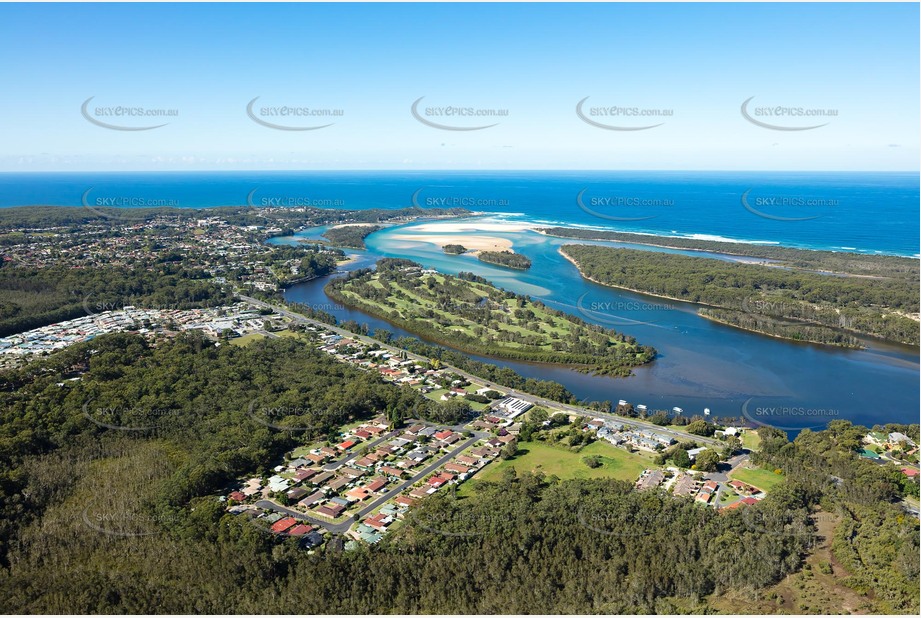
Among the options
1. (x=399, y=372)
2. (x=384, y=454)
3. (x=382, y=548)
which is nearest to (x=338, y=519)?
(x=382, y=548)

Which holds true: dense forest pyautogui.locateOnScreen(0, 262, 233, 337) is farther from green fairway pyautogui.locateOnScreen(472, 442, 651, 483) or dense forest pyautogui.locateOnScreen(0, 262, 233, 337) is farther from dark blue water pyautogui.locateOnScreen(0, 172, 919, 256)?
dark blue water pyautogui.locateOnScreen(0, 172, 919, 256)

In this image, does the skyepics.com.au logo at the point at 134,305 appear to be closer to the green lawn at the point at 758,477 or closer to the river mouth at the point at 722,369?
the river mouth at the point at 722,369

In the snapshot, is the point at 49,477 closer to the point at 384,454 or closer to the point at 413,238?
the point at 384,454

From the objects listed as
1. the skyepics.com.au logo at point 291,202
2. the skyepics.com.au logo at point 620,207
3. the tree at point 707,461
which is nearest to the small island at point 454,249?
the skyepics.com.au logo at point 620,207

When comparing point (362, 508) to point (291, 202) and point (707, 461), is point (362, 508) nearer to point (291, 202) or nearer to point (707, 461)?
point (707, 461)

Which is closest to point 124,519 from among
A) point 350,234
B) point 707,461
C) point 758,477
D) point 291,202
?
point 707,461

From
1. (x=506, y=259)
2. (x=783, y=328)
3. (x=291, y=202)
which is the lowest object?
(x=783, y=328)

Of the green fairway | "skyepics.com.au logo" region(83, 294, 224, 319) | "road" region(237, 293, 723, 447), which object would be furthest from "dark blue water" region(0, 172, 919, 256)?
"skyepics.com.au logo" region(83, 294, 224, 319)
